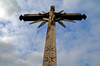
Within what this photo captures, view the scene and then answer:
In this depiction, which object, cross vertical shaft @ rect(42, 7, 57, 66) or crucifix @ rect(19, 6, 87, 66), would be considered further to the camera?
crucifix @ rect(19, 6, 87, 66)

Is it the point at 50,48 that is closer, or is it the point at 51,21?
the point at 50,48

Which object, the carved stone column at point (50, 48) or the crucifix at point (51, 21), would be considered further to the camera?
the crucifix at point (51, 21)

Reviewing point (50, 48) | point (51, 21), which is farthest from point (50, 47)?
point (51, 21)

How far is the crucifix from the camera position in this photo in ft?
20.2

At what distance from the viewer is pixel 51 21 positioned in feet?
26.7

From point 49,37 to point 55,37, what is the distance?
401mm

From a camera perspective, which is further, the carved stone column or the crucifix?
the crucifix

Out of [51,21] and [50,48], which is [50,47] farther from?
[51,21]

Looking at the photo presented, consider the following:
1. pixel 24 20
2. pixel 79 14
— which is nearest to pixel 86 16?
pixel 79 14

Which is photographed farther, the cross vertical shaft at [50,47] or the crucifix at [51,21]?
the crucifix at [51,21]

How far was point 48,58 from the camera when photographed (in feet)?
20.1

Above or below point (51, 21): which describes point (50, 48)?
below

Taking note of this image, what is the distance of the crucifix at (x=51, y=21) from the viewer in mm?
6152

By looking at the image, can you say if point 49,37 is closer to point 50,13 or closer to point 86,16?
point 50,13
